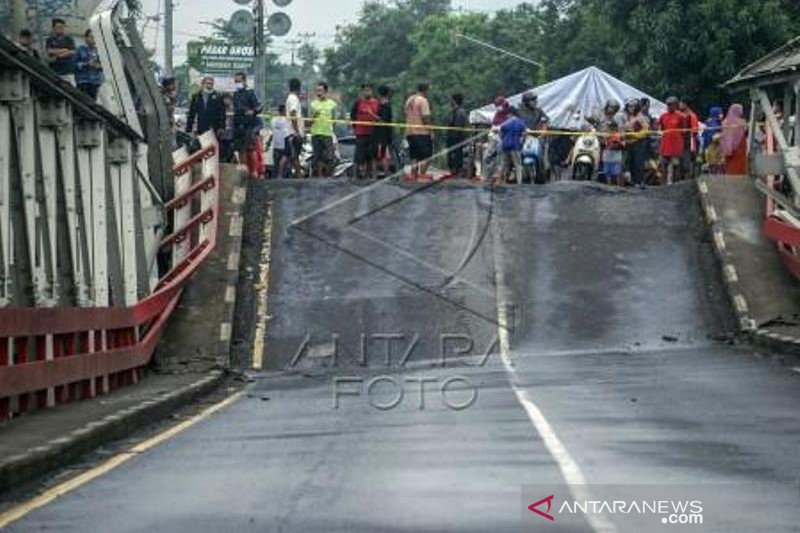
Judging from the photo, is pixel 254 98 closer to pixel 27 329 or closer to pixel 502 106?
pixel 502 106

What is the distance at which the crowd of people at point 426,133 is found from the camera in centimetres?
3344

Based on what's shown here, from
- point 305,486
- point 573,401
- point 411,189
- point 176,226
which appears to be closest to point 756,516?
point 305,486

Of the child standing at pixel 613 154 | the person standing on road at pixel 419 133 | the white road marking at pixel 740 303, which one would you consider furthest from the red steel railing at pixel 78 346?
the child standing at pixel 613 154

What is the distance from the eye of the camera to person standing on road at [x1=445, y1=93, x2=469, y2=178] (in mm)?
36531

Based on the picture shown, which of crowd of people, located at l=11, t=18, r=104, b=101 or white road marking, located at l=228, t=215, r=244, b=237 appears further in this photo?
white road marking, located at l=228, t=215, r=244, b=237

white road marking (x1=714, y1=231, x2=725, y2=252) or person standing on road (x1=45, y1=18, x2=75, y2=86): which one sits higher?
person standing on road (x1=45, y1=18, x2=75, y2=86)

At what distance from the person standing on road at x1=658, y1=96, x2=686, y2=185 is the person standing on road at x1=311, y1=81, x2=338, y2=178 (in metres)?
6.50

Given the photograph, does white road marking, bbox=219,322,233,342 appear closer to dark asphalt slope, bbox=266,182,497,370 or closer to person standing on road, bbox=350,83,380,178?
dark asphalt slope, bbox=266,182,497,370

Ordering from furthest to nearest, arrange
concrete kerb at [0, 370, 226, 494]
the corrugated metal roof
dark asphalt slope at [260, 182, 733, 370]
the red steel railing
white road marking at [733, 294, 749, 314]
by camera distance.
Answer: the corrugated metal roof → white road marking at [733, 294, 749, 314] → dark asphalt slope at [260, 182, 733, 370] → the red steel railing → concrete kerb at [0, 370, 226, 494]

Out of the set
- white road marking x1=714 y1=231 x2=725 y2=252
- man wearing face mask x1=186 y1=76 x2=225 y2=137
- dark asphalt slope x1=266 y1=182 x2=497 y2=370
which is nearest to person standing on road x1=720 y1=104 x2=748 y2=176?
white road marking x1=714 y1=231 x2=725 y2=252

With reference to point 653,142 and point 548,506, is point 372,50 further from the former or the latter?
point 548,506

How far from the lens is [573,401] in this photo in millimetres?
17594

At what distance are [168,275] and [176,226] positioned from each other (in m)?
2.73

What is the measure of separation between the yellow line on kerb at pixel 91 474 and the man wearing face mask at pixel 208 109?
1519cm
